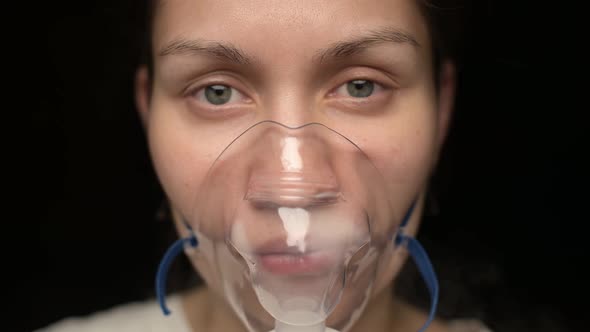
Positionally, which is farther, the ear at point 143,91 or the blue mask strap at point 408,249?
the ear at point 143,91

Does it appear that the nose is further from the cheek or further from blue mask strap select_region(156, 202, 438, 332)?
blue mask strap select_region(156, 202, 438, 332)

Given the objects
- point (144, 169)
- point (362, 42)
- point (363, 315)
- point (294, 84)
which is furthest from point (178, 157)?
point (144, 169)

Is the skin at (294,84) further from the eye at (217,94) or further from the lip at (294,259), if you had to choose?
the lip at (294,259)

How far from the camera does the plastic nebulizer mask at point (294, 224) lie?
918 mm

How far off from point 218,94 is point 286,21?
173 mm

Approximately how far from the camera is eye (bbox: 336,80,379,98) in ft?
3.54

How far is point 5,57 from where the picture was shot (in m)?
1.69

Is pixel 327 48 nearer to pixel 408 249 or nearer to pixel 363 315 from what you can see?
pixel 408 249

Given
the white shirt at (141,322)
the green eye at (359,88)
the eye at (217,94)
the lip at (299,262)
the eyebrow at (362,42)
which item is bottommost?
the white shirt at (141,322)

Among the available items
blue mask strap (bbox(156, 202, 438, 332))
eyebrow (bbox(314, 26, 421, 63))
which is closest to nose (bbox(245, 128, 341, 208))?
eyebrow (bbox(314, 26, 421, 63))

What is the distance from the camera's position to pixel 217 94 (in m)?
1.10

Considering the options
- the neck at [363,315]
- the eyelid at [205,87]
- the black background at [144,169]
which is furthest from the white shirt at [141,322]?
the eyelid at [205,87]

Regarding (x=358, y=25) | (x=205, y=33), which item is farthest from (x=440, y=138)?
(x=205, y=33)

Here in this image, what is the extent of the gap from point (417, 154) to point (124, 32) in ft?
2.79
